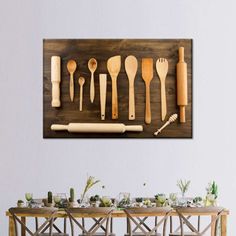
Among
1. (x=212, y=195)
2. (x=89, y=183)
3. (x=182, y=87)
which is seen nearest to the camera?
(x=212, y=195)

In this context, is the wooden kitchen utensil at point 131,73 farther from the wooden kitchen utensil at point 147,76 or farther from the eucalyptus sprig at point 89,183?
the eucalyptus sprig at point 89,183

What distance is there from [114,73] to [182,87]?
A: 594 millimetres

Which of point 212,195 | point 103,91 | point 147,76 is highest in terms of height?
point 147,76

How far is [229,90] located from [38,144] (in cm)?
171

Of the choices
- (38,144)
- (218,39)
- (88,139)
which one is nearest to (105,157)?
(88,139)

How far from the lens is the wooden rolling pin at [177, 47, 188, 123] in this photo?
599cm

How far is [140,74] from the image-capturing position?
6.06m

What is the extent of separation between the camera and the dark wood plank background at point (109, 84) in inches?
238

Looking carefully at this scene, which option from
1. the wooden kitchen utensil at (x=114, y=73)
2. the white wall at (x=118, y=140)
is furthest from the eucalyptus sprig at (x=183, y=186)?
the wooden kitchen utensil at (x=114, y=73)

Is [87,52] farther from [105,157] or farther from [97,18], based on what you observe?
[105,157]

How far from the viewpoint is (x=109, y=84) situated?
605cm

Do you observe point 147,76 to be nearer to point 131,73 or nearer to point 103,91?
point 131,73

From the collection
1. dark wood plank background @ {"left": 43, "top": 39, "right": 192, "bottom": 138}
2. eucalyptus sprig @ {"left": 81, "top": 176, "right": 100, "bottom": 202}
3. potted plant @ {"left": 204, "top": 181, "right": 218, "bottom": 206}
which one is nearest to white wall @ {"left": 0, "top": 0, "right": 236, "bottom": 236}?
dark wood plank background @ {"left": 43, "top": 39, "right": 192, "bottom": 138}

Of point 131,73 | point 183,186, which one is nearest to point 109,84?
point 131,73
